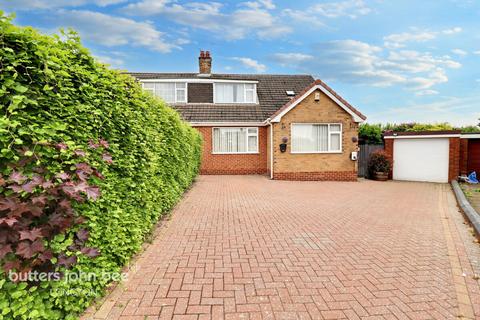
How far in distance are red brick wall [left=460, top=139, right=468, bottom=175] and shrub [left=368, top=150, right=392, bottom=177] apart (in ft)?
11.0

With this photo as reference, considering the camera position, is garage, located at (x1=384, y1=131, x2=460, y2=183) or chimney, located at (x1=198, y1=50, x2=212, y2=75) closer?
garage, located at (x1=384, y1=131, x2=460, y2=183)

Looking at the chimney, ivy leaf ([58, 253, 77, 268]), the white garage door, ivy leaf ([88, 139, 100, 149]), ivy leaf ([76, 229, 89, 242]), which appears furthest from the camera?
the chimney

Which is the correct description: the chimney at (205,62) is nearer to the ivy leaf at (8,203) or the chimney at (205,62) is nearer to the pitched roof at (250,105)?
the pitched roof at (250,105)

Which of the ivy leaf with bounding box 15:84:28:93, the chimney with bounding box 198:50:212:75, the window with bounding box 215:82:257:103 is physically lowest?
the ivy leaf with bounding box 15:84:28:93

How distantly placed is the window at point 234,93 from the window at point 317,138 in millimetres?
5065

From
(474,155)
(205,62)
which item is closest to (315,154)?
(474,155)

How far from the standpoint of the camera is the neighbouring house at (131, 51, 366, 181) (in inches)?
503

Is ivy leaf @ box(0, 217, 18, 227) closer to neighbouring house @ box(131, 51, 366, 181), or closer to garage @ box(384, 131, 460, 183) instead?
neighbouring house @ box(131, 51, 366, 181)

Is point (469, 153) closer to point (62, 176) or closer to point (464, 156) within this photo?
point (464, 156)

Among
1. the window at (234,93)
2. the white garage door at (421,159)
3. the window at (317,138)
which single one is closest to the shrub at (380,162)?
the white garage door at (421,159)

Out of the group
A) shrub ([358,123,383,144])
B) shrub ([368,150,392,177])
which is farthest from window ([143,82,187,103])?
shrub ([368,150,392,177])

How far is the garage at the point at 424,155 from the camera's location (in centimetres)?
1245

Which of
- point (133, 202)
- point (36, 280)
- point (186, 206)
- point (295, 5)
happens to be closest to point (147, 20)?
point (295, 5)

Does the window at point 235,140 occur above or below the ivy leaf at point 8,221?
above
